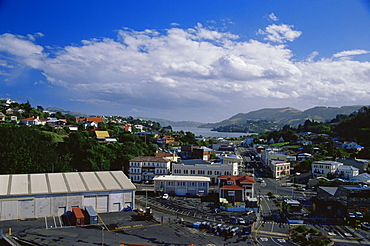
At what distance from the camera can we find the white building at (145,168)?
36.0 metres

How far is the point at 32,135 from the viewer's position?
110 feet

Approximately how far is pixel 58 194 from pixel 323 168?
32.0 metres

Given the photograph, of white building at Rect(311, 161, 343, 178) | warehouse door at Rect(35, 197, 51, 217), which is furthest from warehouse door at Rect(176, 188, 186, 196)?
white building at Rect(311, 161, 343, 178)

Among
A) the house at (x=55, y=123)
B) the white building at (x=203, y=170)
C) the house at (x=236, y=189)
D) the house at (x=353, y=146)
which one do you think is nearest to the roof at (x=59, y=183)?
the house at (x=236, y=189)

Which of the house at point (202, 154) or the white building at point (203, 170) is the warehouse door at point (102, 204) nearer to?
the white building at point (203, 170)

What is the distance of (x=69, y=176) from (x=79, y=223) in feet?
19.7

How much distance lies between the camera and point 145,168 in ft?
119

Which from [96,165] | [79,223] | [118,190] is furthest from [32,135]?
[79,223]

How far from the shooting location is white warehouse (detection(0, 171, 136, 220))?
63.3 ft

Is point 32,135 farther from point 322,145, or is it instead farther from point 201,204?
point 322,145

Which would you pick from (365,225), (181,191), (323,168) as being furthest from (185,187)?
(323,168)

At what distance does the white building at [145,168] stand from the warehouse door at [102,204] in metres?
14.3

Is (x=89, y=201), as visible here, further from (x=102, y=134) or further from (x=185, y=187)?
(x=102, y=134)

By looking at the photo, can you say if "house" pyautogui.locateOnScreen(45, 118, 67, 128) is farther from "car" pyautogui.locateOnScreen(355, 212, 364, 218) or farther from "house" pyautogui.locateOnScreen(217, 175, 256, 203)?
"car" pyautogui.locateOnScreen(355, 212, 364, 218)
